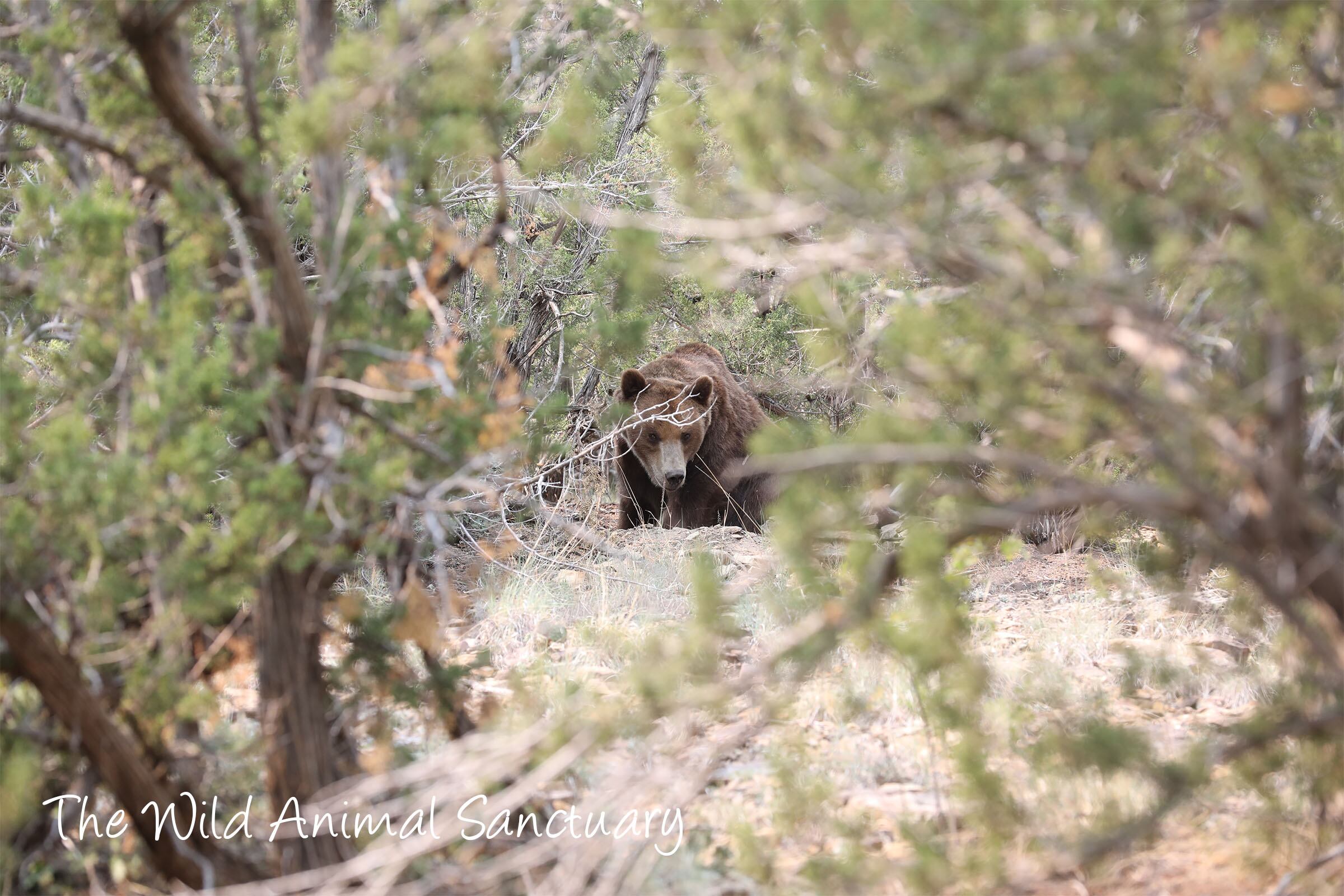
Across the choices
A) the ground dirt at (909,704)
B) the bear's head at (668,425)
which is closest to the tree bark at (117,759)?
the ground dirt at (909,704)

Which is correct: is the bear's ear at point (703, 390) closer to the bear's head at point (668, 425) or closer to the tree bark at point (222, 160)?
the bear's head at point (668, 425)

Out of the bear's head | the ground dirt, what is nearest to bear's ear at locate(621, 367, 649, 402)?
the bear's head

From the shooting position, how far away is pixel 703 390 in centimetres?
951

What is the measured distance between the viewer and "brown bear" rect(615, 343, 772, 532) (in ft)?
31.0

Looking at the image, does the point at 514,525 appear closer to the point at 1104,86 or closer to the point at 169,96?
the point at 169,96

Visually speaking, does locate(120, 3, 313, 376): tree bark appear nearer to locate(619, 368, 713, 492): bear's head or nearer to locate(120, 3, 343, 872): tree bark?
locate(120, 3, 343, 872): tree bark

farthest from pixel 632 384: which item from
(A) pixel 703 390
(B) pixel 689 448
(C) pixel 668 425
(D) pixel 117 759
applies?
(D) pixel 117 759

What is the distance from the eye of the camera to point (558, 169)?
8.99 meters

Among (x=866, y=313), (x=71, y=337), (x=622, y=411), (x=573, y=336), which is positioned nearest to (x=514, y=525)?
(x=573, y=336)

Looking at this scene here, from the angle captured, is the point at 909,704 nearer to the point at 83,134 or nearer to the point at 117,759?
the point at 117,759

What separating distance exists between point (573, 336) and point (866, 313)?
4.68 feet

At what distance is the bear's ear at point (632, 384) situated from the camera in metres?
9.01

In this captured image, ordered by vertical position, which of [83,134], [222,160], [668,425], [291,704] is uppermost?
[83,134]

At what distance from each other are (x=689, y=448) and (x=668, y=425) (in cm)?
47
